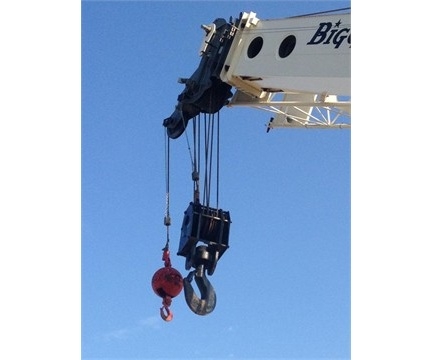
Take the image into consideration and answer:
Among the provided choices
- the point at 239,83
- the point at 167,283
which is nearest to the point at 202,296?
the point at 167,283

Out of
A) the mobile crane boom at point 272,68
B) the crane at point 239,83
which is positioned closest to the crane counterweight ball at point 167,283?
the crane at point 239,83

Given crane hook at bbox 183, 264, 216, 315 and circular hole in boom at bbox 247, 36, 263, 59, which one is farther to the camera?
circular hole in boom at bbox 247, 36, 263, 59

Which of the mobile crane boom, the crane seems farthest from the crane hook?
the mobile crane boom

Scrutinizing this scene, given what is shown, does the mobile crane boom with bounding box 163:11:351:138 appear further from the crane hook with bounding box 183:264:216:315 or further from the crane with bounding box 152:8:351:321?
the crane hook with bounding box 183:264:216:315

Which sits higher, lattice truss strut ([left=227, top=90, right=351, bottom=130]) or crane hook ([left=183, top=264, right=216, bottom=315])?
lattice truss strut ([left=227, top=90, right=351, bottom=130])

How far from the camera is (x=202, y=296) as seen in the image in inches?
336

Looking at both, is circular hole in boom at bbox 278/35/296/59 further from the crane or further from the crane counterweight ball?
the crane counterweight ball

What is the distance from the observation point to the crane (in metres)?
8.07

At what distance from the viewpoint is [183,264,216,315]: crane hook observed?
845 centimetres
